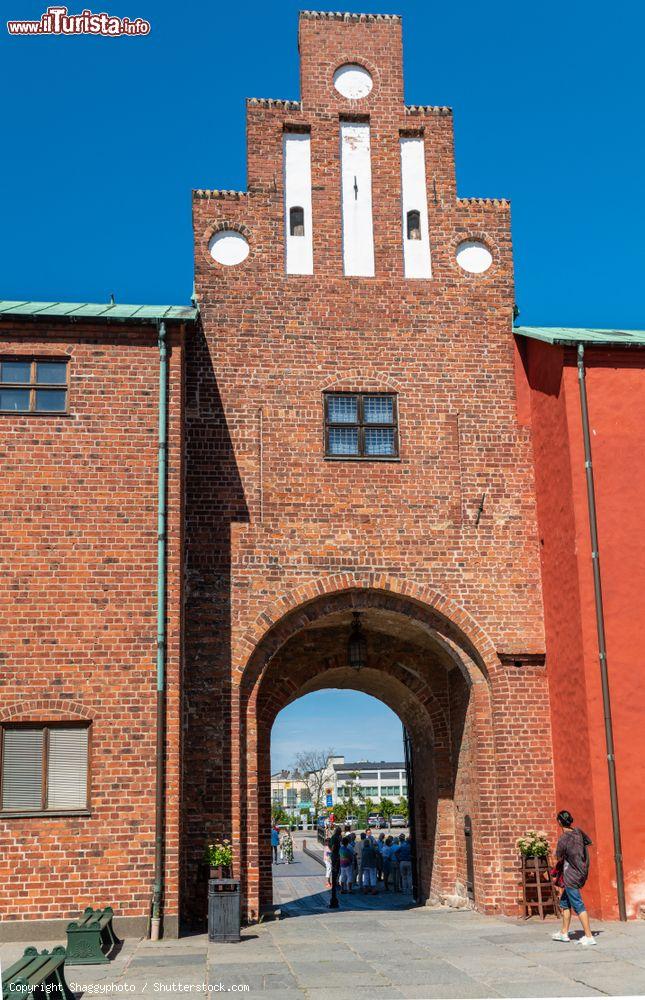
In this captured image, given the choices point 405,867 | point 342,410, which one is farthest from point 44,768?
point 405,867

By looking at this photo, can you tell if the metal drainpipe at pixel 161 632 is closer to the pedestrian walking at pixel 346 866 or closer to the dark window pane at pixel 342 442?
the dark window pane at pixel 342 442

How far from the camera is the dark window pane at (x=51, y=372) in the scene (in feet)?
48.9

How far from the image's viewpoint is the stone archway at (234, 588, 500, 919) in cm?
1544

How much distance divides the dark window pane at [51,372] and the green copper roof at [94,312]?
2.12 feet

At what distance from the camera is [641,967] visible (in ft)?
33.7

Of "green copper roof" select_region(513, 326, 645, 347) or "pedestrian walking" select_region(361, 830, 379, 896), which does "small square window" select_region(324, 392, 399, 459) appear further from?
"pedestrian walking" select_region(361, 830, 379, 896)

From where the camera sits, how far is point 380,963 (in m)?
11.1

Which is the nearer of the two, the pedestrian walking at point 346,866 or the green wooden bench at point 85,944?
the green wooden bench at point 85,944

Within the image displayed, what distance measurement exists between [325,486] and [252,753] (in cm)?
416

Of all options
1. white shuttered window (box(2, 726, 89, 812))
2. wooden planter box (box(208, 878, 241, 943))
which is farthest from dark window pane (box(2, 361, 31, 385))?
wooden planter box (box(208, 878, 241, 943))

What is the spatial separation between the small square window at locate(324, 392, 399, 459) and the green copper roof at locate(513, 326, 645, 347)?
244cm

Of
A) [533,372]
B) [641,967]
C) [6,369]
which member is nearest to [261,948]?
[641,967]

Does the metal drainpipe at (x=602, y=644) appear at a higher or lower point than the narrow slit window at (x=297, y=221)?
lower

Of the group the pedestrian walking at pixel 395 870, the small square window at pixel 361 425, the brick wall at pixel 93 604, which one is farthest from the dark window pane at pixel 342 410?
the pedestrian walking at pixel 395 870
